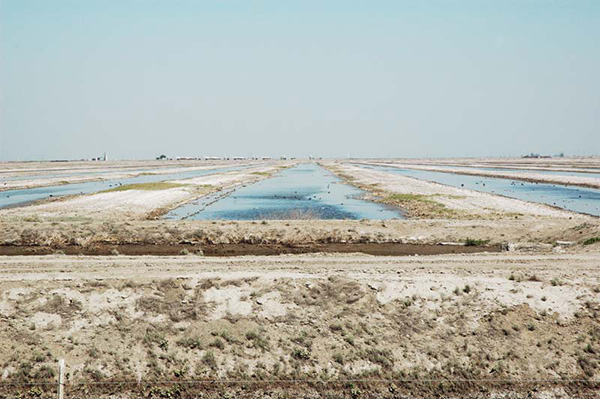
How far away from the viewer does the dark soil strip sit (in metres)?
32.7

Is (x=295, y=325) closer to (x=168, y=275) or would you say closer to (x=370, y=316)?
(x=370, y=316)

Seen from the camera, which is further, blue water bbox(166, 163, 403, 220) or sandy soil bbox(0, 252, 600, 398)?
blue water bbox(166, 163, 403, 220)

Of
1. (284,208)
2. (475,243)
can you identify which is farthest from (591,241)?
(284,208)

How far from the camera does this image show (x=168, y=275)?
21.2 m

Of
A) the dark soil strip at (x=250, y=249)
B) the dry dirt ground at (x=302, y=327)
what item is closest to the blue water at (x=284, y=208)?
the dark soil strip at (x=250, y=249)

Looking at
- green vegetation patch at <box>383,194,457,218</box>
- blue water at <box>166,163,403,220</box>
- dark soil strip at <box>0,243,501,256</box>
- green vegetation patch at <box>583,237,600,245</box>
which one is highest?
green vegetation patch at <box>583,237,600,245</box>

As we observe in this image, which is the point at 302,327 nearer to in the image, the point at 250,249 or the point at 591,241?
the point at 250,249

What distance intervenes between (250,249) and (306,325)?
1689 cm

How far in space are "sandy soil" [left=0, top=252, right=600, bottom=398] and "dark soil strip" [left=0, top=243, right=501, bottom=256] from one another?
10201mm

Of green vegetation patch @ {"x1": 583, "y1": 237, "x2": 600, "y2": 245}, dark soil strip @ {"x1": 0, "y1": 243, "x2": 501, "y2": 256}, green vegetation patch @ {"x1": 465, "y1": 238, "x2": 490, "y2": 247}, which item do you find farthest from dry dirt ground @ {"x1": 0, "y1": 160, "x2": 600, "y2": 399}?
green vegetation patch @ {"x1": 465, "y1": 238, "x2": 490, "y2": 247}

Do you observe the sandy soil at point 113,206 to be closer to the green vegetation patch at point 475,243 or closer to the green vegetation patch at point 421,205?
the green vegetation patch at point 421,205

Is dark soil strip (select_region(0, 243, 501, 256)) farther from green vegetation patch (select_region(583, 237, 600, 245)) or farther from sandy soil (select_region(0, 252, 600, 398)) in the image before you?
sandy soil (select_region(0, 252, 600, 398))

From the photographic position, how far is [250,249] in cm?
3466

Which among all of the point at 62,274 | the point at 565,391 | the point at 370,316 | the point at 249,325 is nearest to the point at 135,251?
the point at 62,274
